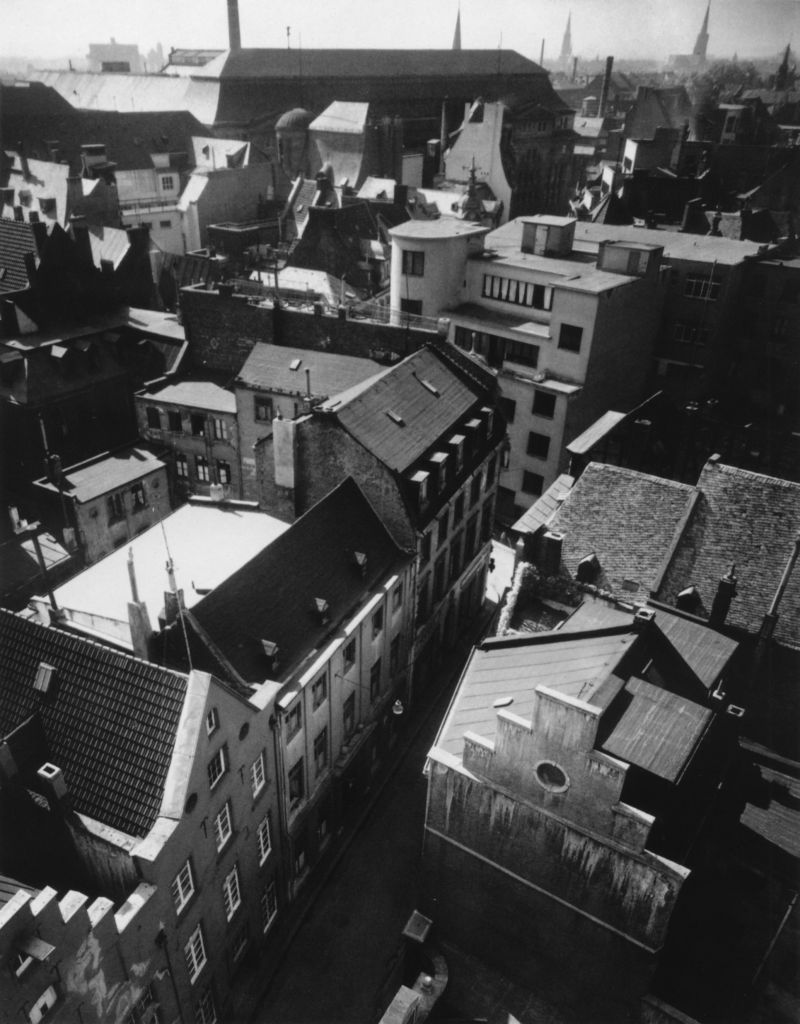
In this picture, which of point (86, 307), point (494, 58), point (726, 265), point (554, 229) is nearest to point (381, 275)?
point (554, 229)

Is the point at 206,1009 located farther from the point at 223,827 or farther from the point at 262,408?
the point at 262,408

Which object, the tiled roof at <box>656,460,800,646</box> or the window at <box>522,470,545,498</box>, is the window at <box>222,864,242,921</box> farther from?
the window at <box>522,470,545,498</box>

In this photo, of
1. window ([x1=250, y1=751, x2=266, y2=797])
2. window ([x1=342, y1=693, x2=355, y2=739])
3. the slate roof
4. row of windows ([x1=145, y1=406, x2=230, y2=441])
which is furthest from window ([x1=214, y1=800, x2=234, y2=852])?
row of windows ([x1=145, y1=406, x2=230, y2=441])

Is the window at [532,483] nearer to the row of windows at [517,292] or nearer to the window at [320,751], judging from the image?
the row of windows at [517,292]

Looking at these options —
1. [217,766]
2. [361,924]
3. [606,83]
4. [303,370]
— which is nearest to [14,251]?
[303,370]

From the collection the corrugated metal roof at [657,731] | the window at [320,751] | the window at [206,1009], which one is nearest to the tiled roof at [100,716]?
the window at [206,1009]

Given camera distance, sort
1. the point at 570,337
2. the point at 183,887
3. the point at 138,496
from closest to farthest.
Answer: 1. the point at 183,887
2. the point at 138,496
3. the point at 570,337
